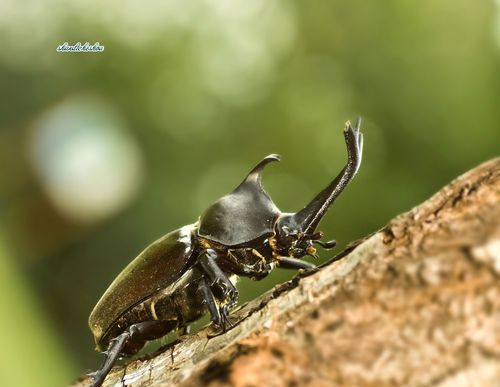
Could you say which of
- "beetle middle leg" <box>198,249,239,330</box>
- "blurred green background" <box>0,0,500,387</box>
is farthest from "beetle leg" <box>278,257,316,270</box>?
"blurred green background" <box>0,0,500,387</box>

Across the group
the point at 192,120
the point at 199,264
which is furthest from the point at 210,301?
the point at 192,120

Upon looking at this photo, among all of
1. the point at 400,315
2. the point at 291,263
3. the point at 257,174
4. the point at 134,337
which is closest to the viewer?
the point at 400,315

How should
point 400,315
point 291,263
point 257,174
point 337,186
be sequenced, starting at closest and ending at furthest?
point 400,315 → point 337,186 → point 291,263 → point 257,174

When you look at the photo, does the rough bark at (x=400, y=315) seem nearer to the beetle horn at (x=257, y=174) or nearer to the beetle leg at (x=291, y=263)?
the beetle leg at (x=291, y=263)

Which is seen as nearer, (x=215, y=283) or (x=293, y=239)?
(x=215, y=283)

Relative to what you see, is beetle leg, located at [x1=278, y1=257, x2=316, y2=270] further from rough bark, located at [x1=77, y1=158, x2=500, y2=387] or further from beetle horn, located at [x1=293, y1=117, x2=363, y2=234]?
rough bark, located at [x1=77, y1=158, x2=500, y2=387]

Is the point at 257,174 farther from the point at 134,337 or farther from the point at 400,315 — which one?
the point at 400,315
